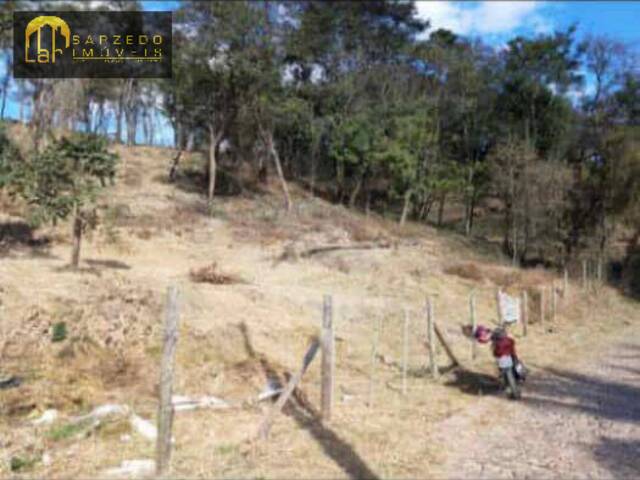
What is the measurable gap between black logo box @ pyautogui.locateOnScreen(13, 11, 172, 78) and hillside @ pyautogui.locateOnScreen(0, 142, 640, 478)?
23.1ft

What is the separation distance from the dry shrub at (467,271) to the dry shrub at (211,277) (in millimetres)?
8555

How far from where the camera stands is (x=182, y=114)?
3080cm

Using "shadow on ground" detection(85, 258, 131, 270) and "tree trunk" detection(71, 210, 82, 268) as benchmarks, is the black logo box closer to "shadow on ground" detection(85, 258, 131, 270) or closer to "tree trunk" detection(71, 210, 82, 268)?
"shadow on ground" detection(85, 258, 131, 270)

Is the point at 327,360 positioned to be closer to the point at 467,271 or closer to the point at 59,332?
the point at 59,332

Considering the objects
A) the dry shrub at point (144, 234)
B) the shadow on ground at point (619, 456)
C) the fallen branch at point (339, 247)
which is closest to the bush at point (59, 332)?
the shadow on ground at point (619, 456)

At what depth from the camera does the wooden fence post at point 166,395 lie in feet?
19.7

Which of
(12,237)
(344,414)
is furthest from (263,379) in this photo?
(12,237)

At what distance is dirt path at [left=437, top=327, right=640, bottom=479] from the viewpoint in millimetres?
6336

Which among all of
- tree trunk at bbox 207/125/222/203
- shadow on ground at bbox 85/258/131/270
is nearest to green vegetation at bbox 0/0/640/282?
tree trunk at bbox 207/125/222/203

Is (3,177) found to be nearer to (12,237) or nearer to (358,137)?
(12,237)

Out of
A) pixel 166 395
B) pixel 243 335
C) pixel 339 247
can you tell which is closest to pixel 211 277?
pixel 243 335

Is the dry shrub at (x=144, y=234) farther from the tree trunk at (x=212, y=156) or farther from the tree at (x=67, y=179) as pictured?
the tree trunk at (x=212, y=156)

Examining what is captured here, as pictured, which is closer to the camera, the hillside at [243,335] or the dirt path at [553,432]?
the dirt path at [553,432]

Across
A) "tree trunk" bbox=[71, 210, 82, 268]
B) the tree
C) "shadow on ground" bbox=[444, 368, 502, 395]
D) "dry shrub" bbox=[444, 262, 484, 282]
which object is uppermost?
the tree
